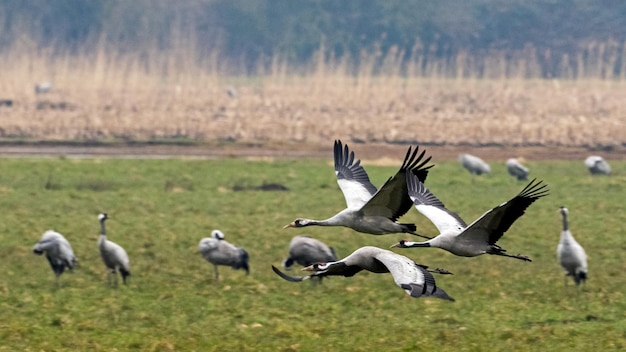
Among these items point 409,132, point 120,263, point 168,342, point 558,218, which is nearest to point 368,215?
point 168,342

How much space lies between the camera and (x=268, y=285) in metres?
18.7

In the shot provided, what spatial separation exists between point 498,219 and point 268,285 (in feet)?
27.0

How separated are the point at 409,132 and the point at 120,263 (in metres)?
32.1

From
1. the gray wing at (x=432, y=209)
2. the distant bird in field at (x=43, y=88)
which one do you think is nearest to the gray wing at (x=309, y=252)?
the gray wing at (x=432, y=209)

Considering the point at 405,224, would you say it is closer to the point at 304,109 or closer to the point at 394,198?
the point at 394,198

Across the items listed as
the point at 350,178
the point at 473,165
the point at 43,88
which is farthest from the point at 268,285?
the point at 43,88

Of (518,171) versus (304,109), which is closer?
(518,171)

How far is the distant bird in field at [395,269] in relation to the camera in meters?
9.43

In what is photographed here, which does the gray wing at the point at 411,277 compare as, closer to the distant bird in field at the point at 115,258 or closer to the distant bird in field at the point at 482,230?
the distant bird in field at the point at 482,230

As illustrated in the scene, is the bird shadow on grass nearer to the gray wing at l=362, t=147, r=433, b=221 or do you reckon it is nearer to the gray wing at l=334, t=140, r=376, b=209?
the gray wing at l=334, t=140, r=376, b=209

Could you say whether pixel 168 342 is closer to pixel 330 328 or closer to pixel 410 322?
pixel 330 328

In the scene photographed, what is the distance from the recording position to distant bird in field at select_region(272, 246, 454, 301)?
9.43m

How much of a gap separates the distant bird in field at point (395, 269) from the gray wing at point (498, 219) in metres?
0.64

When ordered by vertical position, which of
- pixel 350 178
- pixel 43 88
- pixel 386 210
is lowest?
pixel 43 88
